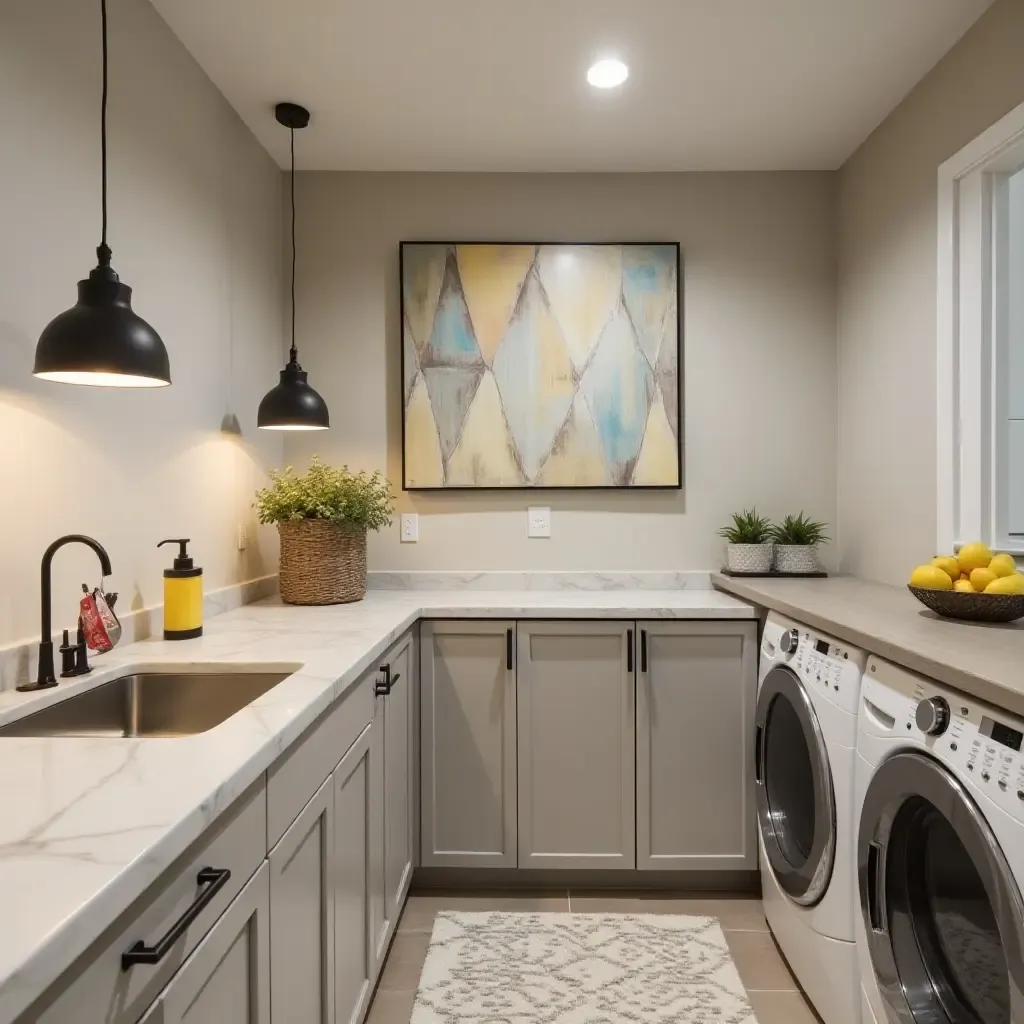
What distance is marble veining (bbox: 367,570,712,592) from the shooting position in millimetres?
2826

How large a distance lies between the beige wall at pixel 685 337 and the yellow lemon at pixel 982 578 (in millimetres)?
1240

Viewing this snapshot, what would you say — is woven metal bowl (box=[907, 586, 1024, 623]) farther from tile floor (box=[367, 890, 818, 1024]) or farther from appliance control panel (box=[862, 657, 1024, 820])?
tile floor (box=[367, 890, 818, 1024])

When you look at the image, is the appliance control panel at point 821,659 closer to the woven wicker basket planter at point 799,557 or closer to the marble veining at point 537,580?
the woven wicker basket planter at point 799,557

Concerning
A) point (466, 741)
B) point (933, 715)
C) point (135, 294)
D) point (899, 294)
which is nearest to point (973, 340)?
point (899, 294)

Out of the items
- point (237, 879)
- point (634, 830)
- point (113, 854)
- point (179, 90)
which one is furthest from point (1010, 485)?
point (179, 90)

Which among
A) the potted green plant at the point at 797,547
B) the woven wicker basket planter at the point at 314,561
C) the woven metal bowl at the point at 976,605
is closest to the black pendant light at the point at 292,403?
the woven wicker basket planter at the point at 314,561

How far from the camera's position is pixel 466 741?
2.34 m

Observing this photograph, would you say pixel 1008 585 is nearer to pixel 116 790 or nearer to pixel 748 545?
pixel 748 545

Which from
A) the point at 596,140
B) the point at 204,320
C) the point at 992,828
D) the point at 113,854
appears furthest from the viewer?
the point at 596,140

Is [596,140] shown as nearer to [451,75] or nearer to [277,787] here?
[451,75]

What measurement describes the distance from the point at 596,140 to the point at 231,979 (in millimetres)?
2664

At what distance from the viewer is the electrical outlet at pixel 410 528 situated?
285 cm

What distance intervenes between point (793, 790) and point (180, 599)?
170cm

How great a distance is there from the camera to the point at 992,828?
1.05 m
